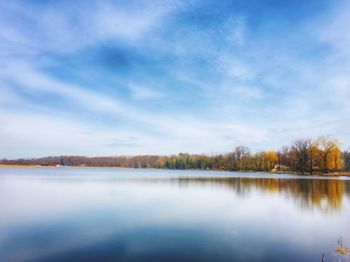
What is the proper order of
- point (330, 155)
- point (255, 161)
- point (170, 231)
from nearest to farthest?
point (170, 231), point (330, 155), point (255, 161)

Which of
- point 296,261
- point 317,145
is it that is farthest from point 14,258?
point 317,145

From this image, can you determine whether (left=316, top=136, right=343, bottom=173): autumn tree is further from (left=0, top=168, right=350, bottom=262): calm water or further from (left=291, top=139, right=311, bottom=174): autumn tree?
(left=0, top=168, right=350, bottom=262): calm water

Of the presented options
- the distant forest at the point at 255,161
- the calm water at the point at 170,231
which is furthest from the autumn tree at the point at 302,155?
the calm water at the point at 170,231

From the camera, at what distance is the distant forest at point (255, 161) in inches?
2611

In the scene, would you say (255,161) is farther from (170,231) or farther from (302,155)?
(170,231)

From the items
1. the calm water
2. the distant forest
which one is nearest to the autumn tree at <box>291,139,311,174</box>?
the distant forest

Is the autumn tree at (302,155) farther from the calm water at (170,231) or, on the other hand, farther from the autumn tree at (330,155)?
the calm water at (170,231)

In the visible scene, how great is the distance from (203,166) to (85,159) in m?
77.8

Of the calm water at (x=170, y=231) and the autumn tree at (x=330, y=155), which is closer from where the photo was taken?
the calm water at (x=170, y=231)

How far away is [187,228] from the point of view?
443 inches

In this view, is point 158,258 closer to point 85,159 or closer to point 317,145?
point 317,145

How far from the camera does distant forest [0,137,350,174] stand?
66312 mm

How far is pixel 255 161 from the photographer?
95.7m

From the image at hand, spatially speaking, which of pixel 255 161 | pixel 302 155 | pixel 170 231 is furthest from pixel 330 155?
pixel 170 231
